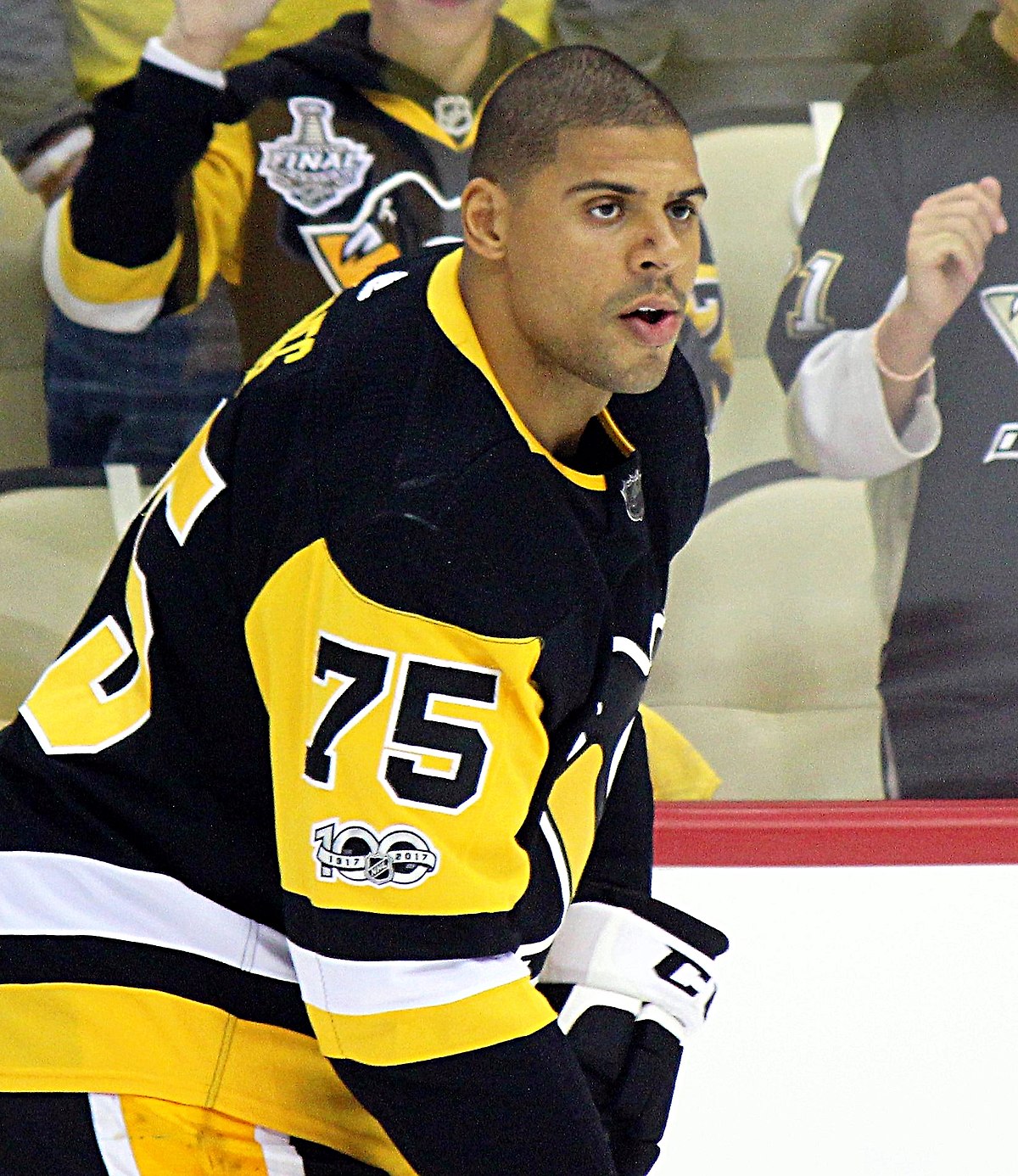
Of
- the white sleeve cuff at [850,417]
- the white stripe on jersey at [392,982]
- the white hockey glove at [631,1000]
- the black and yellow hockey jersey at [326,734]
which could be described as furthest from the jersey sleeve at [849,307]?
the white stripe on jersey at [392,982]

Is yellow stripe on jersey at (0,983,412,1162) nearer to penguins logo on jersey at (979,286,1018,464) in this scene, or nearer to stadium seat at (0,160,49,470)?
stadium seat at (0,160,49,470)

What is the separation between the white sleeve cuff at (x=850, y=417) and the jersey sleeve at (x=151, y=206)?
76cm

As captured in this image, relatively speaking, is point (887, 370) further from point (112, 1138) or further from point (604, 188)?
point (112, 1138)

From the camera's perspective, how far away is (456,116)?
1.91 meters

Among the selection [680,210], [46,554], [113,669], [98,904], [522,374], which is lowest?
[98,904]

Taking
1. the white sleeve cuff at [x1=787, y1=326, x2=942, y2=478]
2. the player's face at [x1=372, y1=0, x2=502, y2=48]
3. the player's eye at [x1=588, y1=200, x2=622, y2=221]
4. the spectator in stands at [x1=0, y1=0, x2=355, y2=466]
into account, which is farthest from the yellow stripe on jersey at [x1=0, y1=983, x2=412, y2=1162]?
the player's face at [x1=372, y1=0, x2=502, y2=48]

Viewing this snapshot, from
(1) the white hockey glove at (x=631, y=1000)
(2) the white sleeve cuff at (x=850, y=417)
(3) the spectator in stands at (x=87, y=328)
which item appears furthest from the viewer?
(2) the white sleeve cuff at (x=850, y=417)

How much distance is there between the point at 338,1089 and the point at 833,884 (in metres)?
0.80

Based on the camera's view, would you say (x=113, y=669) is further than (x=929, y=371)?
No

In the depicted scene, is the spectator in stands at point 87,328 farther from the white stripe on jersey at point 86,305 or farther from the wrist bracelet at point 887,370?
the wrist bracelet at point 887,370

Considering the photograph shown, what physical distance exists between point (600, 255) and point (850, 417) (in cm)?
126

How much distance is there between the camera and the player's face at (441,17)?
6.17 ft

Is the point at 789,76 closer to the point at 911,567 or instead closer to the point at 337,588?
the point at 911,567

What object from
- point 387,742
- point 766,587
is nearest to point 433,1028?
point 387,742
